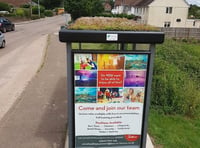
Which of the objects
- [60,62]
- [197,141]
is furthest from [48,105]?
[60,62]

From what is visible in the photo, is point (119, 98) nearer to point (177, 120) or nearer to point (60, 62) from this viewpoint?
point (177, 120)

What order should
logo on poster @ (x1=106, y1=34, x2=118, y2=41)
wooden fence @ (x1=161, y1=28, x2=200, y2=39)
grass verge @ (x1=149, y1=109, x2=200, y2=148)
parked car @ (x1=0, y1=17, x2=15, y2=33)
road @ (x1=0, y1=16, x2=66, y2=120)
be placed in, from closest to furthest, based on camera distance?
1. logo on poster @ (x1=106, y1=34, x2=118, y2=41)
2. grass verge @ (x1=149, y1=109, x2=200, y2=148)
3. road @ (x1=0, y1=16, x2=66, y2=120)
4. parked car @ (x1=0, y1=17, x2=15, y2=33)
5. wooden fence @ (x1=161, y1=28, x2=200, y2=39)

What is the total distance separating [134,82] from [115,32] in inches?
30.7

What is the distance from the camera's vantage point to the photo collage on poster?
335 centimetres

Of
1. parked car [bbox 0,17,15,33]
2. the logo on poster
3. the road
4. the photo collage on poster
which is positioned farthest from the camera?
parked car [bbox 0,17,15,33]

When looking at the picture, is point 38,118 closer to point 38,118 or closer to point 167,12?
point 38,118

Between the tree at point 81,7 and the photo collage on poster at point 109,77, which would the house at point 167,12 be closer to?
the tree at point 81,7

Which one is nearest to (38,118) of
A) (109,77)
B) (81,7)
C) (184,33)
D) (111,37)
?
(109,77)

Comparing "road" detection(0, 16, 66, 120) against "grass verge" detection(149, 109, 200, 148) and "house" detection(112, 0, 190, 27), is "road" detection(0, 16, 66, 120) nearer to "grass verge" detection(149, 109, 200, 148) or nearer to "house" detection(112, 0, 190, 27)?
"grass verge" detection(149, 109, 200, 148)

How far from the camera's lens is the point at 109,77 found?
3.45 m

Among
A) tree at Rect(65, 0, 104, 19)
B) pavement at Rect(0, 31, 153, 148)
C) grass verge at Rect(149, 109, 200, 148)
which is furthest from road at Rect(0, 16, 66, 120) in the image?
tree at Rect(65, 0, 104, 19)

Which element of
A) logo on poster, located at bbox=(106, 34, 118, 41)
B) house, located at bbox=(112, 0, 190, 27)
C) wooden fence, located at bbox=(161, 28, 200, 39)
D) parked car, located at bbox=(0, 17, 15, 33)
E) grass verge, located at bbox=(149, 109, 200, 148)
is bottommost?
grass verge, located at bbox=(149, 109, 200, 148)

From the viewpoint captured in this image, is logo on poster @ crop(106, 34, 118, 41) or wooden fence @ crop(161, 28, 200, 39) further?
wooden fence @ crop(161, 28, 200, 39)

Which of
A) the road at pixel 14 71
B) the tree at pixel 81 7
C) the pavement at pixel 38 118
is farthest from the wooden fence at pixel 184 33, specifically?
the pavement at pixel 38 118
